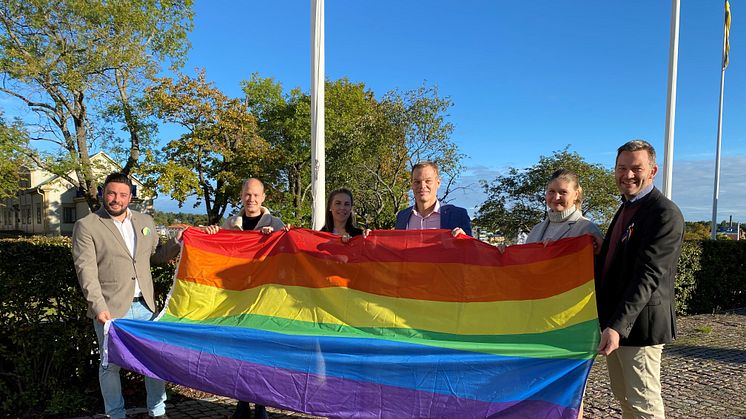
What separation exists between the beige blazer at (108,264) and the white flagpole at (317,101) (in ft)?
10.3

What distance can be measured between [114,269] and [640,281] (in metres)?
4.01

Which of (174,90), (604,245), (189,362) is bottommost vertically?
(189,362)

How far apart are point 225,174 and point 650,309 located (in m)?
26.1

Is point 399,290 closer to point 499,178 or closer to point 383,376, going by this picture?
point 383,376

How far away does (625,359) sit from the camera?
3.25 meters

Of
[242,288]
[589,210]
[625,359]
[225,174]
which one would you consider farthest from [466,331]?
[225,174]

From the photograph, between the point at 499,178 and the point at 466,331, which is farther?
the point at 499,178

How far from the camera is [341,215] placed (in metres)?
4.63

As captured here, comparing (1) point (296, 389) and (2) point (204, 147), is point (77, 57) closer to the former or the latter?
(2) point (204, 147)

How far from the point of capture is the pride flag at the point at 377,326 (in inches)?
130

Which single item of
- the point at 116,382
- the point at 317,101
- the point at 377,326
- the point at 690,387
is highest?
the point at 317,101

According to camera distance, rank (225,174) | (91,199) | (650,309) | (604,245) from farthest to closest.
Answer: (225,174) → (91,199) → (604,245) → (650,309)

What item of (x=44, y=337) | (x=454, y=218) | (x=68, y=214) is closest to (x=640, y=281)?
(x=454, y=218)

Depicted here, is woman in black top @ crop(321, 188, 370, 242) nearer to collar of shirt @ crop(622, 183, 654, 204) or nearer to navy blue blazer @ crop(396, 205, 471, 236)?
navy blue blazer @ crop(396, 205, 471, 236)
